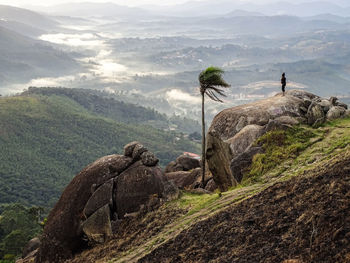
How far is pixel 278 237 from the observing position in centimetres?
1266

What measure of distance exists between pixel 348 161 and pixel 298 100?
23407mm

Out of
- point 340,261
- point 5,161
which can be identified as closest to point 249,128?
point 340,261

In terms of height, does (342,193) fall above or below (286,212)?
above

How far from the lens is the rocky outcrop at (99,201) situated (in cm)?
2125

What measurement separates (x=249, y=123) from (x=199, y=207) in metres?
18.6

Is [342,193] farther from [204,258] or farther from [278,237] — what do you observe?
[204,258]

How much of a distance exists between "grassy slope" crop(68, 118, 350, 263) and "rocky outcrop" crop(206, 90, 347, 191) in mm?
3698

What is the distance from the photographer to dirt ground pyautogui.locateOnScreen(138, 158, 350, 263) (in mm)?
11406

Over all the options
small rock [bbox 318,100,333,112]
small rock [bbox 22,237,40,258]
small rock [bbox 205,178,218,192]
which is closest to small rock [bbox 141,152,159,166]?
small rock [bbox 205,178,218,192]

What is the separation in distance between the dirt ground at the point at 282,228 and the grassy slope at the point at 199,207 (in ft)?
1.13

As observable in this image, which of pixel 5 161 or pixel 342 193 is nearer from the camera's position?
pixel 342 193

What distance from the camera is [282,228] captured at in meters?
13.0

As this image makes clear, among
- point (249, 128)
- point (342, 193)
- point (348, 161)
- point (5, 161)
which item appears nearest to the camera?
point (342, 193)

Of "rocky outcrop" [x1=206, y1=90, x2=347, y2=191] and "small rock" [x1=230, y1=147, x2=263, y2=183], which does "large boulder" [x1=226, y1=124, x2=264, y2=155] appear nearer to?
"rocky outcrop" [x1=206, y1=90, x2=347, y2=191]
